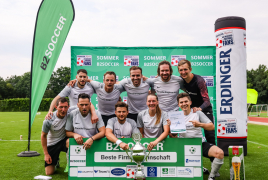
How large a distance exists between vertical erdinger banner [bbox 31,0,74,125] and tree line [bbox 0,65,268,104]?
178 feet

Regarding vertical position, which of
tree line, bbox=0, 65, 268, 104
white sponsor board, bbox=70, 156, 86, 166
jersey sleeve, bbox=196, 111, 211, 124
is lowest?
white sponsor board, bbox=70, 156, 86, 166

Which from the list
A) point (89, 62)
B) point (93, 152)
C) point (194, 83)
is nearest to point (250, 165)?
point (194, 83)

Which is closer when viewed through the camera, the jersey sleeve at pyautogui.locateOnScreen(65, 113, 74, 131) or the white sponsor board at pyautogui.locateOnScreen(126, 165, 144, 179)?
the white sponsor board at pyautogui.locateOnScreen(126, 165, 144, 179)

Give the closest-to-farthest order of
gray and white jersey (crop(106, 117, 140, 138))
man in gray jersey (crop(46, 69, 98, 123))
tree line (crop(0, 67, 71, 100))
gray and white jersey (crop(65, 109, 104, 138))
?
gray and white jersey (crop(106, 117, 140, 138)), gray and white jersey (crop(65, 109, 104, 138)), man in gray jersey (crop(46, 69, 98, 123)), tree line (crop(0, 67, 71, 100))

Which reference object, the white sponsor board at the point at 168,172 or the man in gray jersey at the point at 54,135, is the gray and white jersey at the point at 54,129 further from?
the white sponsor board at the point at 168,172

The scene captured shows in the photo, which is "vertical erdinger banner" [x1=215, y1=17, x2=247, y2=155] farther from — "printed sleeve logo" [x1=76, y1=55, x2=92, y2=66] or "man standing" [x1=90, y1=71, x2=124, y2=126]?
"printed sleeve logo" [x1=76, y1=55, x2=92, y2=66]

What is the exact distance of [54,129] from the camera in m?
4.31

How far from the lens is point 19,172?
4.41 metres

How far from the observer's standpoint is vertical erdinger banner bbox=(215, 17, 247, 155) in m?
5.69

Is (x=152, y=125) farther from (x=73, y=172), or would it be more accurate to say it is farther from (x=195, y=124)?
(x=73, y=172)

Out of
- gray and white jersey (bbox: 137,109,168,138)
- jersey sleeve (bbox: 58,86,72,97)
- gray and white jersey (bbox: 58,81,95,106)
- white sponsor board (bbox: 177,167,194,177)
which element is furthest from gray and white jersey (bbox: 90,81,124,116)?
white sponsor board (bbox: 177,167,194,177)

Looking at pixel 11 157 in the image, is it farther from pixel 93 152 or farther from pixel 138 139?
pixel 138 139

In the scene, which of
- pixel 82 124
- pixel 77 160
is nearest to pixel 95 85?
pixel 82 124

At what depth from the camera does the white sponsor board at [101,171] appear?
3.54m
